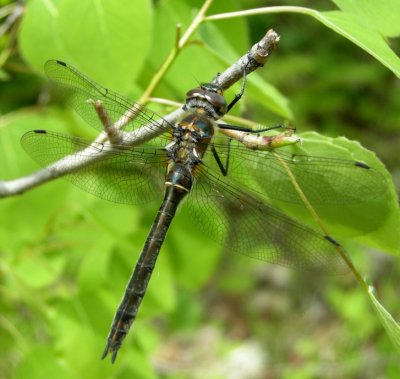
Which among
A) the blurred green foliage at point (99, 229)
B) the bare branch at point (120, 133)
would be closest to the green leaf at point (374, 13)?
the blurred green foliage at point (99, 229)

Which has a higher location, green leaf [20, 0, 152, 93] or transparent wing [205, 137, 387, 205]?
green leaf [20, 0, 152, 93]

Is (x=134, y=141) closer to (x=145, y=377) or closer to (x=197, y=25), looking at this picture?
(x=197, y=25)

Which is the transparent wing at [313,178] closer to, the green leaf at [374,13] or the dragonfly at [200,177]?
the dragonfly at [200,177]

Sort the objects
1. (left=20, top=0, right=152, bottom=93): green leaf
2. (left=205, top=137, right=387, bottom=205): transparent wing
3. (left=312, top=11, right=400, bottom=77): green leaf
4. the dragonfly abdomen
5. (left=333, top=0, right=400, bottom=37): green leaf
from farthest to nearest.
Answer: the dragonfly abdomen < (left=20, top=0, right=152, bottom=93): green leaf < (left=205, top=137, right=387, bottom=205): transparent wing < (left=333, top=0, right=400, bottom=37): green leaf < (left=312, top=11, right=400, bottom=77): green leaf

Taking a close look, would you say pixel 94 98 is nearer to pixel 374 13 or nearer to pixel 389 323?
pixel 374 13

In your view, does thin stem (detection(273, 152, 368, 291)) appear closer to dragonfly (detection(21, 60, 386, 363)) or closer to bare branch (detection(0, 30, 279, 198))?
dragonfly (detection(21, 60, 386, 363))

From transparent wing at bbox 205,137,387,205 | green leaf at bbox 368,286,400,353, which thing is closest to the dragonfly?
transparent wing at bbox 205,137,387,205

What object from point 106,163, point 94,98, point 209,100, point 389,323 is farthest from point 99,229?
point 389,323
